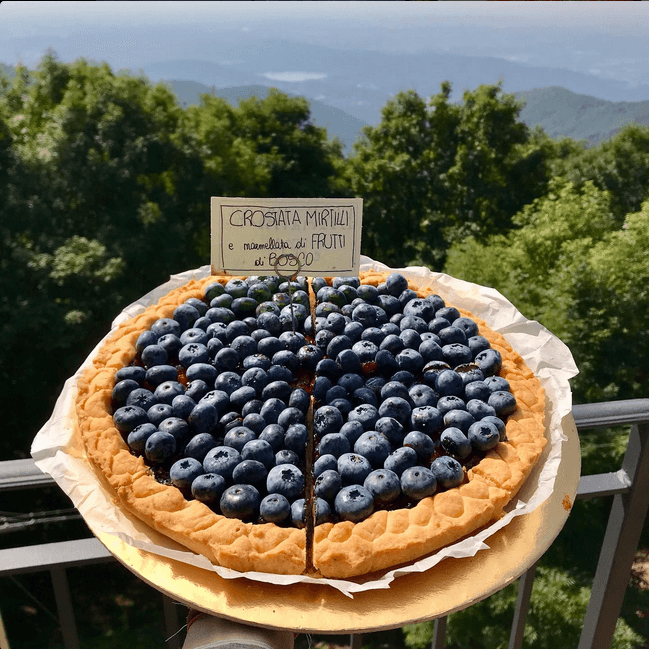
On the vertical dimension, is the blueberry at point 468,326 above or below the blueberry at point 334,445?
above

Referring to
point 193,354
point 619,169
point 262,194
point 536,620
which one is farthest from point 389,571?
point 619,169

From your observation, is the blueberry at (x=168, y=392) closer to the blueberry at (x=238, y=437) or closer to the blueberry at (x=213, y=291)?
the blueberry at (x=238, y=437)

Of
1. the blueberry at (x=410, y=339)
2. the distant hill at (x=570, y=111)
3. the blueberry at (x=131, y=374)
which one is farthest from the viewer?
the distant hill at (x=570, y=111)

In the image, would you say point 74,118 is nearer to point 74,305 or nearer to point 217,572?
point 74,305

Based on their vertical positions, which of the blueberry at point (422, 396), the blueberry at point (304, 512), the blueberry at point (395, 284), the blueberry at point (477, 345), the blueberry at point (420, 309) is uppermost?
the blueberry at point (395, 284)

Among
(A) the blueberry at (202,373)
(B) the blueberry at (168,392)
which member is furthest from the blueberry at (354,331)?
(B) the blueberry at (168,392)

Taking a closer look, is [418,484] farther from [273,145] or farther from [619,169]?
[619,169]
